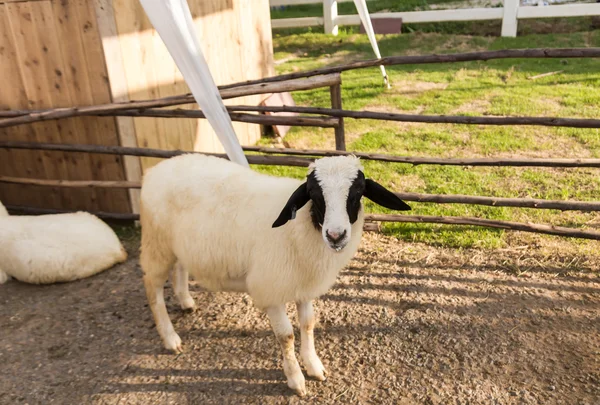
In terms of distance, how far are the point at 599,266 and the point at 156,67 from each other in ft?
15.6

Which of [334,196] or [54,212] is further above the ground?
[334,196]

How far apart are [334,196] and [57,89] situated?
154 inches

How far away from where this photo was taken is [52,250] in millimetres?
4480

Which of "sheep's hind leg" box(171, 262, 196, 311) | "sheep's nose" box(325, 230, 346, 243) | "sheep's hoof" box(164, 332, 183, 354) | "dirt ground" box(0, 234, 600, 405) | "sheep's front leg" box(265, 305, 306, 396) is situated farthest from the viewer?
"sheep's hind leg" box(171, 262, 196, 311)

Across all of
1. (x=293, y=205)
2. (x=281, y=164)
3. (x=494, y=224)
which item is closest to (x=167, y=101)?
(x=281, y=164)

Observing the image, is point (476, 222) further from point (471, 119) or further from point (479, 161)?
point (471, 119)

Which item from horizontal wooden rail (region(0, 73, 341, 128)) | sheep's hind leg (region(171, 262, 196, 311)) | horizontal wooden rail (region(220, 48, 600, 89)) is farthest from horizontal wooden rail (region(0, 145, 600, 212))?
sheep's hind leg (region(171, 262, 196, 311))

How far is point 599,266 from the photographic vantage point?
440 centimetres

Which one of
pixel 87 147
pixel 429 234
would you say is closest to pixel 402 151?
pixel 429 234

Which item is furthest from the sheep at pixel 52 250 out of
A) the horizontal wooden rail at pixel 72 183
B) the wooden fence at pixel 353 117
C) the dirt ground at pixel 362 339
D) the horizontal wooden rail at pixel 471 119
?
the horizontal wooden rail at pixel 471 119

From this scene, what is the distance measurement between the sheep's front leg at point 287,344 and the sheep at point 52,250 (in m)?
2.21

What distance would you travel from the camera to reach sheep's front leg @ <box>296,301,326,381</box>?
333 cm

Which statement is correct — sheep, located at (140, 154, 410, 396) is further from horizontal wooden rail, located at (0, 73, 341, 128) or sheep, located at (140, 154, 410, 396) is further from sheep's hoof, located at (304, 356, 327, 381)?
horizontal wooden rail, located at (0, 73, 341, 128)

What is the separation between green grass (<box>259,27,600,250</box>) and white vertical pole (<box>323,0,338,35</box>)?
4.35 ft
